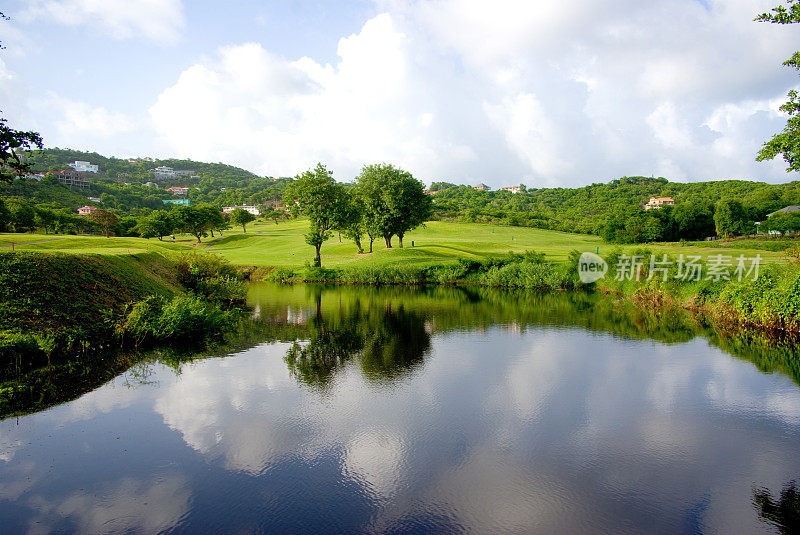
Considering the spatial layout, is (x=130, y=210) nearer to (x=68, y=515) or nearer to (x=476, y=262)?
(x=476, y=262)

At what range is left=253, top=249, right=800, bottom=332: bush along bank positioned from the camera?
70.3 ft

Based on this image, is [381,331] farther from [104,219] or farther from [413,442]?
[104,219]

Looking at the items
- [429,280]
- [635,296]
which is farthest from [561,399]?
[429,280]

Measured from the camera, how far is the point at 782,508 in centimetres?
799

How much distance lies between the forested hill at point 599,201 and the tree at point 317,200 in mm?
38944

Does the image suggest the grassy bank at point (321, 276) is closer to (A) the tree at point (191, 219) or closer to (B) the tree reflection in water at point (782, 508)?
(A) the tree at point (191, 219)

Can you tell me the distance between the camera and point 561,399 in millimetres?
13062

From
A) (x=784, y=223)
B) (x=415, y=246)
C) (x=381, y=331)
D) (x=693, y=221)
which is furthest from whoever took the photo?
(x=693, y=221)

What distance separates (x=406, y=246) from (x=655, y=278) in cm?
3254

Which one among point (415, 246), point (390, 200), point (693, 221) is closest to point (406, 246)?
point (415, 246)

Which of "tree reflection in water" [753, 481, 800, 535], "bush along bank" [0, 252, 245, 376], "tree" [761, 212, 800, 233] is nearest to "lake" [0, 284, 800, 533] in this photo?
"tree reflection in water" [753, 481, 800, 535]

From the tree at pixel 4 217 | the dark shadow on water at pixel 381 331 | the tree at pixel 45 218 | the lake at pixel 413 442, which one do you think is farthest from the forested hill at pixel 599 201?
the lake at pixel 413 442

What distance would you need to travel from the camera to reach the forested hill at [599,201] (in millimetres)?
81188

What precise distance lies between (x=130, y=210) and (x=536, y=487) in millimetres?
128715
